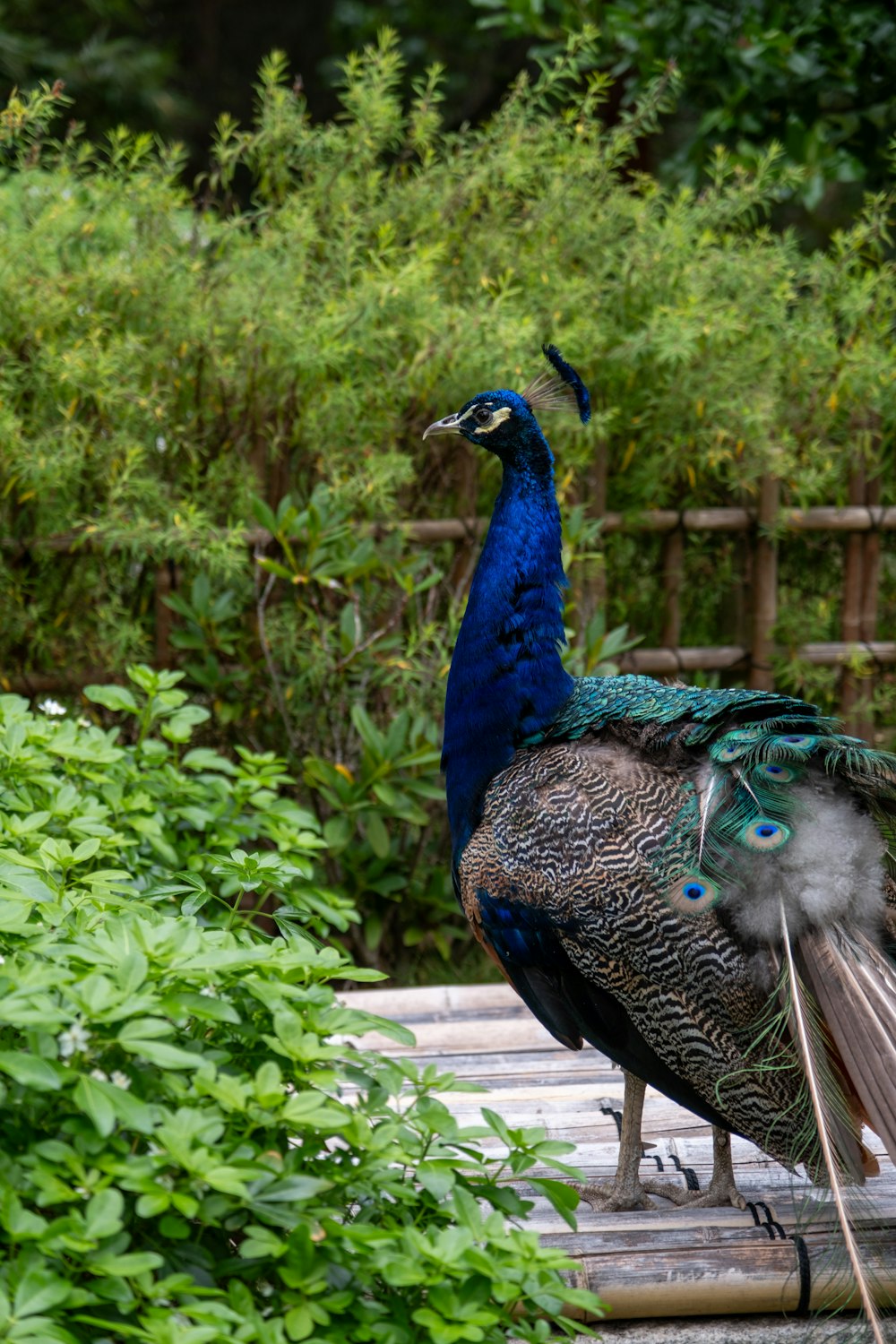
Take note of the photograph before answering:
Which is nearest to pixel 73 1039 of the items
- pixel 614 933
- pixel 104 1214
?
pixel 104 1214

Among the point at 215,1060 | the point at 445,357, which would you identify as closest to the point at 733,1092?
the point at 215,1060

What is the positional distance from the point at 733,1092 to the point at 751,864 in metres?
0.33

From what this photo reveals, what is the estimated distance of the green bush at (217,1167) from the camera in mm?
1394

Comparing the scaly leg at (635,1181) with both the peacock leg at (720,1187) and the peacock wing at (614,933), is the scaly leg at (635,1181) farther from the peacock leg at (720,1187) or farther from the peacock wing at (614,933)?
the peacock wing at (614,933)

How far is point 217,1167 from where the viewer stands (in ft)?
4.68

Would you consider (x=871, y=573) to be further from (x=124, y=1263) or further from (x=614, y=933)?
(x=124, y=1263)

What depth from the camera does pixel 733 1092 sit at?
2096mm

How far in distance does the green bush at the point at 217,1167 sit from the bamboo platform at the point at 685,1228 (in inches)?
11.3

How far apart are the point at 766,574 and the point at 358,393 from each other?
139 cm

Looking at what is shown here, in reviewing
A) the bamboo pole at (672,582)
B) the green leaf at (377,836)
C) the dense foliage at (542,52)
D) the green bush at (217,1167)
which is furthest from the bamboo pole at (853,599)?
the green bush at (217,1167)

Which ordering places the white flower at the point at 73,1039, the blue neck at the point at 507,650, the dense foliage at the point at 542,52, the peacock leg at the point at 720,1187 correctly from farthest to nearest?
the dense foliage at the point at 542,52
the blue neck at the point at 507,650
the peacock leg at the point at 720,1187
the white flower at the point at 73,1039

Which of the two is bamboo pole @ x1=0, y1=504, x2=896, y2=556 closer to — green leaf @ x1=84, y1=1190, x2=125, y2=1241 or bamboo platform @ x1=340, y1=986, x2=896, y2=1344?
bamboo platform @ x1=340, y1=986, x2=896, y2=1344

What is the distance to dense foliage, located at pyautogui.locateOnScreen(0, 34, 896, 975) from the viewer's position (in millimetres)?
3617

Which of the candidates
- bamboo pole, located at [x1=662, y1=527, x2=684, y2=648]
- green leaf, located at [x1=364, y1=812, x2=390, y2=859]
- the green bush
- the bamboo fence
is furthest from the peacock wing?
bamboo pole, located at [x1=662, y1=527, x2=684, y2=648]
